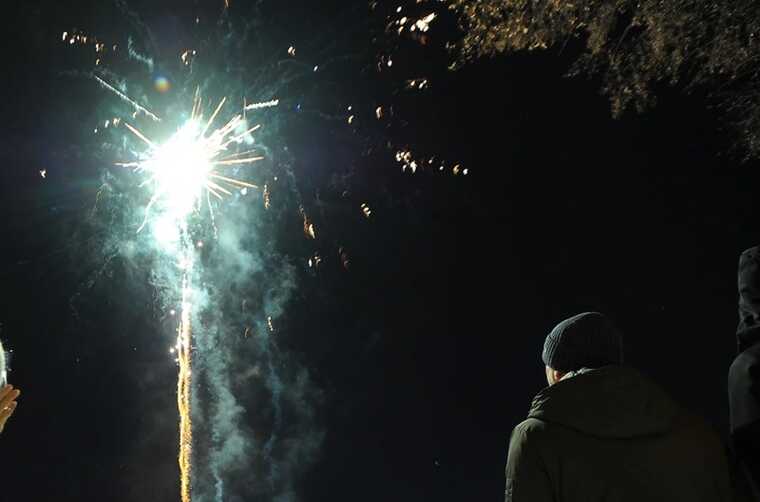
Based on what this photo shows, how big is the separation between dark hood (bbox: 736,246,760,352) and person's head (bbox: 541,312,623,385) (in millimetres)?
504

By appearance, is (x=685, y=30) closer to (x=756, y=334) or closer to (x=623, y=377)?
(x=756, y=334)

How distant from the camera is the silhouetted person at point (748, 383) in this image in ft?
5.94

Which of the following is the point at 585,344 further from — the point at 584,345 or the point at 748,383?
the point at 748,383

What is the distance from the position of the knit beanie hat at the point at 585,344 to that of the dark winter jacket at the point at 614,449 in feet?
0.67

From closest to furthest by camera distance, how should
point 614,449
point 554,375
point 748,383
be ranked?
point 614,449, point 748,383, point 554,375

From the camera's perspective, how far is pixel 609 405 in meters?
1.68

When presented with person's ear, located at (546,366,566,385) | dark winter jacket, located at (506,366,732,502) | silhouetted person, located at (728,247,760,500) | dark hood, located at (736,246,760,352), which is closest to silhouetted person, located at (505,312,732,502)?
dark winter jacket, located at (506,366,732,502)

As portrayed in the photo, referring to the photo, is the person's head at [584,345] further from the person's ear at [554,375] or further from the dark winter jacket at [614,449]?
the dark winter jacket at [614,449]

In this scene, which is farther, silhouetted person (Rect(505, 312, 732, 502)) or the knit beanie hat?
the knit beanie hat

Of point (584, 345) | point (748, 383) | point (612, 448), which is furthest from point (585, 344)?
point (748, 383)

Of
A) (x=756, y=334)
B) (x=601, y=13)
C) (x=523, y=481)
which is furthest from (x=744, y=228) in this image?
(x=523, y=481)

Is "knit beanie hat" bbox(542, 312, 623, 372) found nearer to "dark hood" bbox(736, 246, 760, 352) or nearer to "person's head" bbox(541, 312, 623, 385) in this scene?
"person's head" bbox(541, 312, 623, 385)

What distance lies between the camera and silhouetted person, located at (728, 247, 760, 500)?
1.81 meters

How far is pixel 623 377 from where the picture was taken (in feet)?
5.77
